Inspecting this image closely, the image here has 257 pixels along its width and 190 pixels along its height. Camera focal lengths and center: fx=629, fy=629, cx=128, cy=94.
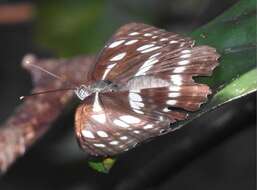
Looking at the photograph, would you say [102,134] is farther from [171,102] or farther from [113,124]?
[171,102]

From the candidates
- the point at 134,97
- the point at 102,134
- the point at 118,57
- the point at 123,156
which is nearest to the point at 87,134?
the point at 102,134

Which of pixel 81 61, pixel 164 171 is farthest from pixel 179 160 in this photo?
pixel 81 61

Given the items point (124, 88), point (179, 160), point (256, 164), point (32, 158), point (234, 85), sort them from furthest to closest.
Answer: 1. point (32, 158)
2. point (256, 164)
3. point (179, 160)
4. point (124, 88)
5. point (234, 85)

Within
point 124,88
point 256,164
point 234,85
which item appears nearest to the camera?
point 234,85

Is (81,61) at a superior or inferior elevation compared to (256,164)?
superior

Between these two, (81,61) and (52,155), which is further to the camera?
(52,155)

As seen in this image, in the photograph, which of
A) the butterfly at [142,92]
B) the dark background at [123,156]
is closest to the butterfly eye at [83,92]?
the butterfly at [142,92]

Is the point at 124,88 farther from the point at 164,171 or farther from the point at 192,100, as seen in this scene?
the point at 164,171

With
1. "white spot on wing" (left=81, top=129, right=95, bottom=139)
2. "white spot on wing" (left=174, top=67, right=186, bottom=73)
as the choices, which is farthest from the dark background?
"white spot on wing" (left=81, top=129, right=95, bottom=139)

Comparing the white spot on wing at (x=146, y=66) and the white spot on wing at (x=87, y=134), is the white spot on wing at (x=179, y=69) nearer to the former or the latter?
the white spot on wing at (x=146, y=66)
